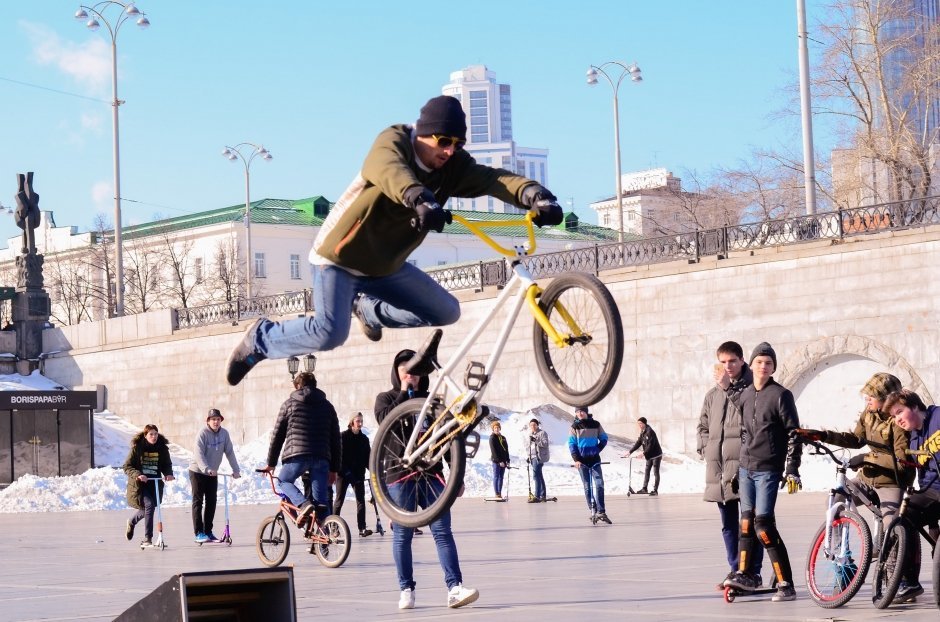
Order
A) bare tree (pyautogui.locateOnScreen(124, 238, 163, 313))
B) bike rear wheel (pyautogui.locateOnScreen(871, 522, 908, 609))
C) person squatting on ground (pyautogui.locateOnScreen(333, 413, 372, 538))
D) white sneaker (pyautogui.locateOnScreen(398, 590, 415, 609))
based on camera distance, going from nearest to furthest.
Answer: bike rear wheel (pyautogui.locateOnScreen(871, 522, 908, 609)) → white sneaker (pyautogui.locateOnScreen(398, 590, 415, 609)) → person squatting on ground (pyautogui.locateOnScreen(333, 413, 372, 538)) → bare tree (pyautogui.locateOnScreen(124, 238, 163, 313))

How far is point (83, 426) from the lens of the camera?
37781 mm

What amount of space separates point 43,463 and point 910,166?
26.4 m

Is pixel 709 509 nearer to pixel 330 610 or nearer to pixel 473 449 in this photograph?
pixel 330 610

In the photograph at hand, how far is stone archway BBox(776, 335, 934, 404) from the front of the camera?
104ft

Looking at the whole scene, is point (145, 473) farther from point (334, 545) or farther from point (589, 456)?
point (589, 456)

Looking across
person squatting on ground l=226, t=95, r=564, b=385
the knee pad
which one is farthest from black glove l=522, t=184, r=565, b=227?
the knee pad

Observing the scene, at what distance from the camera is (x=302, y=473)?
1589 centimetres

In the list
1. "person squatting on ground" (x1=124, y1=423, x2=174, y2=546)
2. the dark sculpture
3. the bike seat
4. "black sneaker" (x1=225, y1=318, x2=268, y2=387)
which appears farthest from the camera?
the dark sculpture

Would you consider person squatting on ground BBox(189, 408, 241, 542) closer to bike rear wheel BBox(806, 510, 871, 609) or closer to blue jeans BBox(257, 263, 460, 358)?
bike rear wheel BBox(806, 510, 871, 609)

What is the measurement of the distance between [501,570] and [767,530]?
3920 millimetres

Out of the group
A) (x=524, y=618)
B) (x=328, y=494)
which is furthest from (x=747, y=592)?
(x=328, y=494)

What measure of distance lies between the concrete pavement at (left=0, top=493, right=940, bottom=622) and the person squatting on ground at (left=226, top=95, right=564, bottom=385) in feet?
12.4

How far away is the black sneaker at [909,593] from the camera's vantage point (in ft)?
35.4

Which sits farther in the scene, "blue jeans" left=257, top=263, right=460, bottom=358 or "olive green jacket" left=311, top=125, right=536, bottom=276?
"blue jeans" left=257, top=263, right=460, bottom=358
